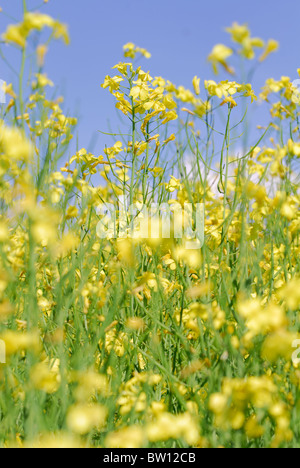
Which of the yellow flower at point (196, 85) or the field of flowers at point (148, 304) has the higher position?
the yellow flower at point (196, 85)

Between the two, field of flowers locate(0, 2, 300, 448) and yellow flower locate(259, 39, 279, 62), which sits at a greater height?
yellow flower locate(259, 39, 279, 62)

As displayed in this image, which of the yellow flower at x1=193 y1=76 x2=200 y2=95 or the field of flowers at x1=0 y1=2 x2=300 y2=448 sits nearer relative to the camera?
the field of flowers at x1=0 y1=2 x2=300 y2=448

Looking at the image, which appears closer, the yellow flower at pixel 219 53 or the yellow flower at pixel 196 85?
the yellow flower at pixel 219 53

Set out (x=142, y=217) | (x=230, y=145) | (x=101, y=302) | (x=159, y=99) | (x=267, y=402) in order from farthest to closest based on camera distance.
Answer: (x=159, y=99) → (x=142, y=217) → (x=230, y=145) → (x=101, y=302) → (x=267, y=402)

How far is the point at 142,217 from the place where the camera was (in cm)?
211

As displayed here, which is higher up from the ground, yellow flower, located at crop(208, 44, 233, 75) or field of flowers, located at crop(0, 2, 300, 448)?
yellow flower, located at crop(208, 44, 233, 75)

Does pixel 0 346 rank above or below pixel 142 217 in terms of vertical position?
below

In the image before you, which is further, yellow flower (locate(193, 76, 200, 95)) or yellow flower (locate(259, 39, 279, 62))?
yellow flower (locate(193, 76, 200, 95))

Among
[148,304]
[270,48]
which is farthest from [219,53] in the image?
[148,304]

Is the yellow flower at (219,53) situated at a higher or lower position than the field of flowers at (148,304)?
higher
